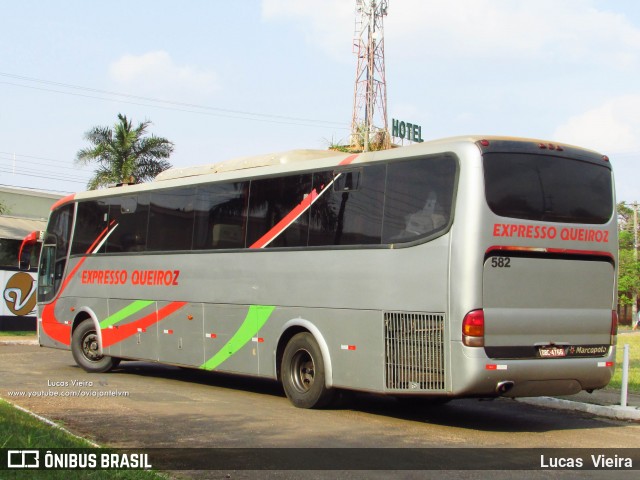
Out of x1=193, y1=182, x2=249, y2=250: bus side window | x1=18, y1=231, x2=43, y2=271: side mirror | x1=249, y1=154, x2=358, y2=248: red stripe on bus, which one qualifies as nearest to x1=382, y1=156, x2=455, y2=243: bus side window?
x1=249, y1=154, x2=358, y2=248: red stripe on bus

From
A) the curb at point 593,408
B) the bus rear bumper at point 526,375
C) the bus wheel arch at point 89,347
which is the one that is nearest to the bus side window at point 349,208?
the bus rear bumper at point 526,375

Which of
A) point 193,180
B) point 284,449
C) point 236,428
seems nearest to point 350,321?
point 236,428

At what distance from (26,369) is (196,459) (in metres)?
10.2

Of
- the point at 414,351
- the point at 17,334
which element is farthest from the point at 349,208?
the point at 17,334

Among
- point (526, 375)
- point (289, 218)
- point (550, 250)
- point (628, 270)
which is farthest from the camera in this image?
point (628, 270)

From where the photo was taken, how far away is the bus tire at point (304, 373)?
39.8 ft

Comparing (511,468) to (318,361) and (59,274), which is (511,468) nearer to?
(318,361)

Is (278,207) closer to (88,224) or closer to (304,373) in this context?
(304,373)

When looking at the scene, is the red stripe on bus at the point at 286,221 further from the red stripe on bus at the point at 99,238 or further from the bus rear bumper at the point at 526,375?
the red stripe on bus at the point at 99,238

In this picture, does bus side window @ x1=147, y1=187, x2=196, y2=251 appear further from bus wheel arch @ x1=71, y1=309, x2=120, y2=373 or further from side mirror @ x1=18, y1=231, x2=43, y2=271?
side mirror @ x1=18, y1=231, x2=43, y2=271

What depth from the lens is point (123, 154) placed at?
123 ft

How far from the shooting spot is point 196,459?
841cm

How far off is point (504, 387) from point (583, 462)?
162 centimetres

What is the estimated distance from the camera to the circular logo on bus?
1204 inches
